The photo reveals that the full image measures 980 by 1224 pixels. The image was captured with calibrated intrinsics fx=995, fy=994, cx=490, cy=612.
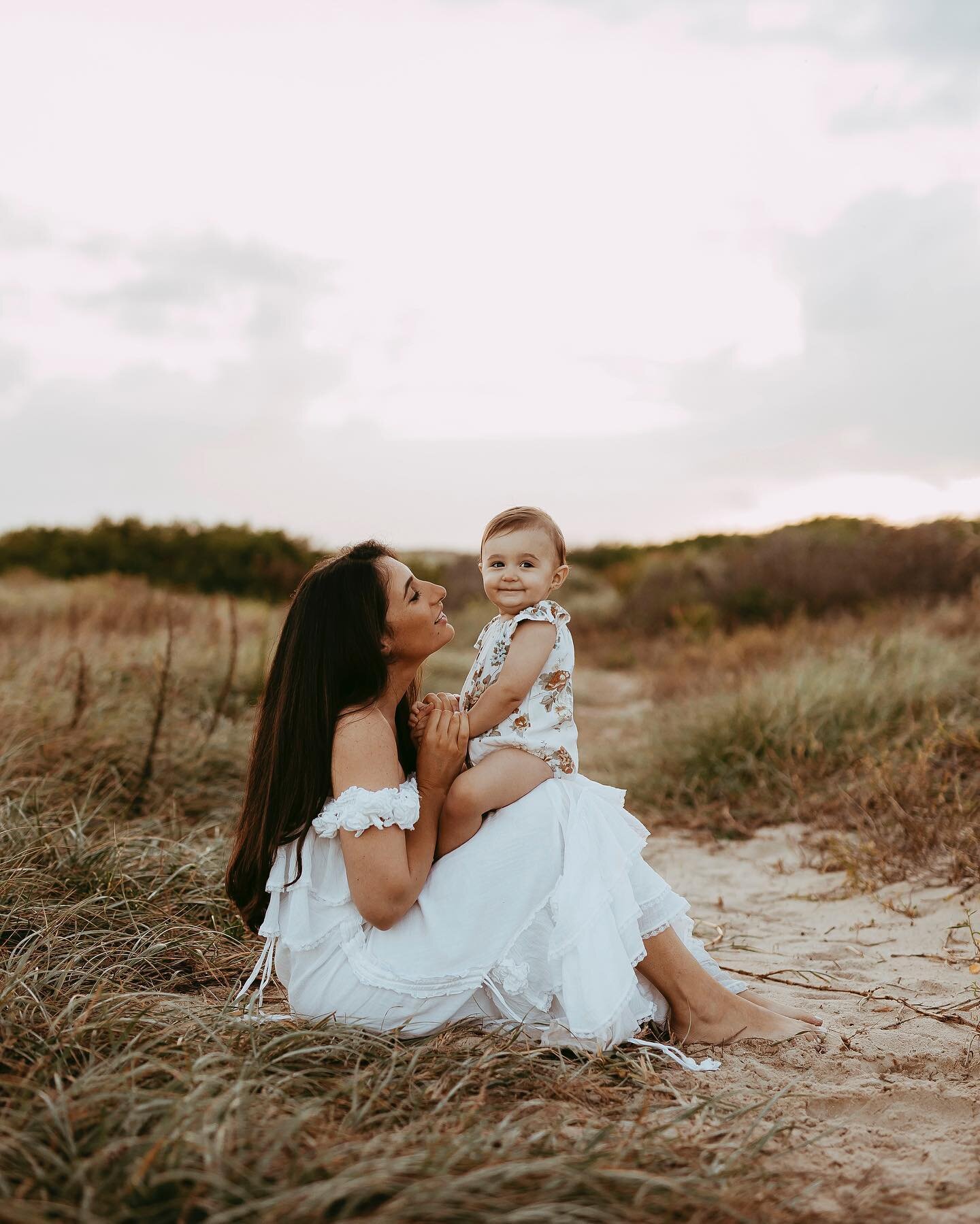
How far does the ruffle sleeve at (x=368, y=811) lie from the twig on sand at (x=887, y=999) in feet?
5.78

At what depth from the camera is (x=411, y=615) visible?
2.77m

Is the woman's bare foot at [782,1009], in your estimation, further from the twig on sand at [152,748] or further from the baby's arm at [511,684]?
the twig on sand at [152,748]

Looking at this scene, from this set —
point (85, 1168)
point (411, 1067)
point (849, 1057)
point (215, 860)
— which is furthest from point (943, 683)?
point (85, 1168)

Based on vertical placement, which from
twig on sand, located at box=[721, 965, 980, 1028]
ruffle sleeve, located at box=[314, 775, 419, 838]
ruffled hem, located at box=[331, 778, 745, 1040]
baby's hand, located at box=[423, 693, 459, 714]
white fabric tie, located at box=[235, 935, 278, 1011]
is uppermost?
baby's hand, located at box=[423, 693, 459, 714]

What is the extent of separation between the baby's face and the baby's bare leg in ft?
1.62

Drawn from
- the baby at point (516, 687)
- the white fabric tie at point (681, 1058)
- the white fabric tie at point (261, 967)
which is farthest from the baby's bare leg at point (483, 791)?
the white fabric tie at point (681, 1058)

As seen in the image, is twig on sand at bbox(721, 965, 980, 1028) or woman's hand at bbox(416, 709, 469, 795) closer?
woman's hand at bbox(416, 709, 469, 795)

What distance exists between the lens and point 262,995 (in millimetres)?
3256

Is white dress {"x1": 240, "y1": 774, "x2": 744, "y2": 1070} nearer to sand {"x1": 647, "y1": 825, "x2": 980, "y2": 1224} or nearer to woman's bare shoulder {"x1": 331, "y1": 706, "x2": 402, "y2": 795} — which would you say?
woman's bare shoulder {"x1": 331, "y1": 706, "x2": 402, "y2": 795}

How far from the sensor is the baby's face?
3105 mm

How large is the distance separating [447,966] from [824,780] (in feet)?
13.1

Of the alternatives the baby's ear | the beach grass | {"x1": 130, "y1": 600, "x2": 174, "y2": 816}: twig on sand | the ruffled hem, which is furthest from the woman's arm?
{"x1": 130, "y1": 600, "x2": 174, "y2": 816}: twig on sand

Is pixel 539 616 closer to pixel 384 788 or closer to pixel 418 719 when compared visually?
pixel 418 719

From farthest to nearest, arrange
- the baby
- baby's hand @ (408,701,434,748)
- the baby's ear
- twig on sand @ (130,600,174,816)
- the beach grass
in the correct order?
twig on sand @ (130,600,174,816) < the baby's ear < baby's hand @ (408,701,434,748) < the baby < the beach grass
